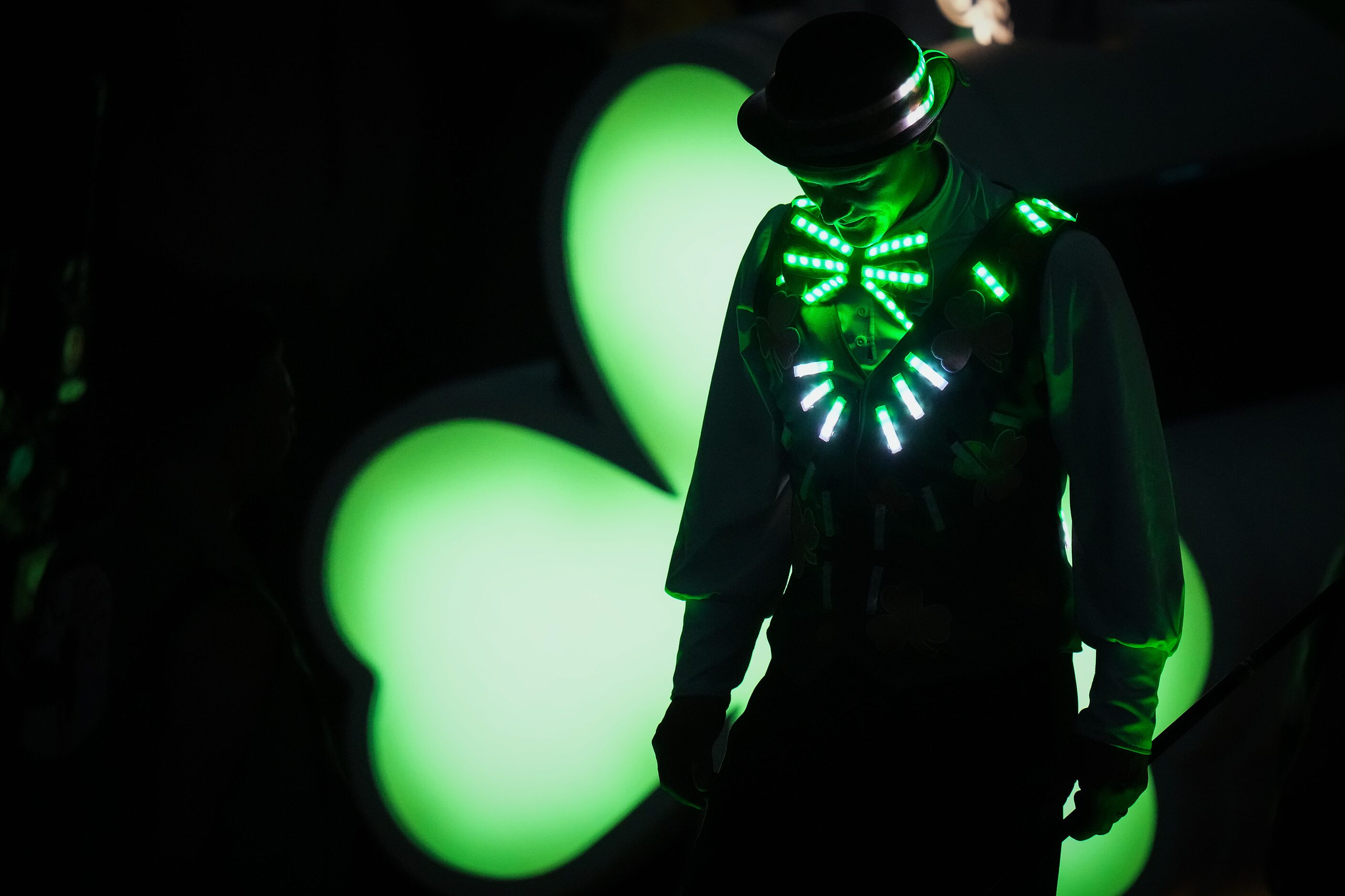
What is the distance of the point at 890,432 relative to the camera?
1.34 meters

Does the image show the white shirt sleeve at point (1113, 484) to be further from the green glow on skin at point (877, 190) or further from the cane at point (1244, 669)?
the green glow on skin at point (877, 190)

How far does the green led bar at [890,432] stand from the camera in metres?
1.34

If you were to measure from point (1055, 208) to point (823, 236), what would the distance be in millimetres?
243

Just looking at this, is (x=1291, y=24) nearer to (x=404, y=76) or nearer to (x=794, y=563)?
(x=794, y=563)

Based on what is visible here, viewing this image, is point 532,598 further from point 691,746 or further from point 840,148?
point 840,148

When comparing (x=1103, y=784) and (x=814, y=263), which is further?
(x=814, y=263)

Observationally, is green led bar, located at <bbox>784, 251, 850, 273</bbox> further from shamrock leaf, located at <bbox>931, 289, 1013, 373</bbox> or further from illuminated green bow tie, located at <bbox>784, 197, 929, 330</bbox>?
shamrock leaf, located at <bbox>931, 289, 1013, 373</bbox>

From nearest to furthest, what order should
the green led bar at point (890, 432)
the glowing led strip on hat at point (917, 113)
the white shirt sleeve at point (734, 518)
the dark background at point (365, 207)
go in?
1. the glowing led strip on hat at point (917, 113)
2. the green led bar at point (890, 432)
3. the white shirt sleeve at point (734, 518)
4. the dark background at point (365, 207)

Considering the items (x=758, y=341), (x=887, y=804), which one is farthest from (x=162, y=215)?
(x=887, y=804)

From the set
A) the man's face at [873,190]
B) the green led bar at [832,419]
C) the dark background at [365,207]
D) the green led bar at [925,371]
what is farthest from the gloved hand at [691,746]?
the dark background at [365,207]

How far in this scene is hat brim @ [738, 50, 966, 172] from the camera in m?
1.24

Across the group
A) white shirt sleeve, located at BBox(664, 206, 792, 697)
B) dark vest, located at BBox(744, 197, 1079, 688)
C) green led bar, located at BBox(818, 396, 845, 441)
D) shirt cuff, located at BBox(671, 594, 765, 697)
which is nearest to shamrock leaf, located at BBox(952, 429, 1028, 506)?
dark vest, located at BBox(744, 197, 1079, 688)

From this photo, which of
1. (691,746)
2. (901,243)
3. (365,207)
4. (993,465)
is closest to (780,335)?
(901,243)

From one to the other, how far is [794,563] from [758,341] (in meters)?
0.25
